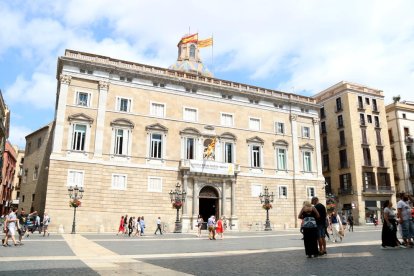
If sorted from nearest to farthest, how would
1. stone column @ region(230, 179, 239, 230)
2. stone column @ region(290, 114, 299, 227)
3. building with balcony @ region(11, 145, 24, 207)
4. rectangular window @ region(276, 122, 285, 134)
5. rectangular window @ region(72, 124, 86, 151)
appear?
1. rectangular window @ region(72, 124, 86, 151)
2. stone column @ region(230, 179, 239, 230)
3. stone column @ region(290, 114, 299, 227)
4. rectangular window @ region(276, 122, 285, 134)
5. building with balcony @ region(11, 145, 24, 207)

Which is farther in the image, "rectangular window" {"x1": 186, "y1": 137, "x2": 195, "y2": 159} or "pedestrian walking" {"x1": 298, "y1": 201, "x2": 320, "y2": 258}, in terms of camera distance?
"rectangular window" {"x1": 186, "y1": 137, "x2": 195, "y2": 159}

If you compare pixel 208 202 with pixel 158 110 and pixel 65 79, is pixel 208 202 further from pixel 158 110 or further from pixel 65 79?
pixel 65 79

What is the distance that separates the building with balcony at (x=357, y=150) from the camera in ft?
156

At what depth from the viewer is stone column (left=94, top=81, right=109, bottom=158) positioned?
31375mm

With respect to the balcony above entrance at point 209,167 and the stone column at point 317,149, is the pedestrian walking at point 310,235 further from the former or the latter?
the stone column at point 317,149

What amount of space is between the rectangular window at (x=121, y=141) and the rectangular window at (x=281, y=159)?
1687cm

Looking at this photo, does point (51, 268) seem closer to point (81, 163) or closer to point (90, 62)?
point (81, 163)

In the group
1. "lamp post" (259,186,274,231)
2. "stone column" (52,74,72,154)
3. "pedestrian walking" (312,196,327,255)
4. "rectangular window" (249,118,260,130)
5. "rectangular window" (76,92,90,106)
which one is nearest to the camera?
"pedestrian walking" (312,196,327,255)

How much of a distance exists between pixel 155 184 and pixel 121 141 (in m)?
5.05

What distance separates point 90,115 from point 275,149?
19945 mm

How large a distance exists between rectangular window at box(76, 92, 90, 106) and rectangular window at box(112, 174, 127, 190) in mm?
7081

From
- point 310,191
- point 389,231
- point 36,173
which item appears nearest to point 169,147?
point 36,173

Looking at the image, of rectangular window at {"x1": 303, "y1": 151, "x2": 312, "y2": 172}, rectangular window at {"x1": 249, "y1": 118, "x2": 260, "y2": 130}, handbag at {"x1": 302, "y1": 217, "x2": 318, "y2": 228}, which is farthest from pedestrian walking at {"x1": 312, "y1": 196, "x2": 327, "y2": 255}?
rectangular window at {"x1": 303, "y1": 151, "x2": 312, "y2": 172}

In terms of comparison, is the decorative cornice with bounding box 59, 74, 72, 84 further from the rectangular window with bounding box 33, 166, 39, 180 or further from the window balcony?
the window balcony
